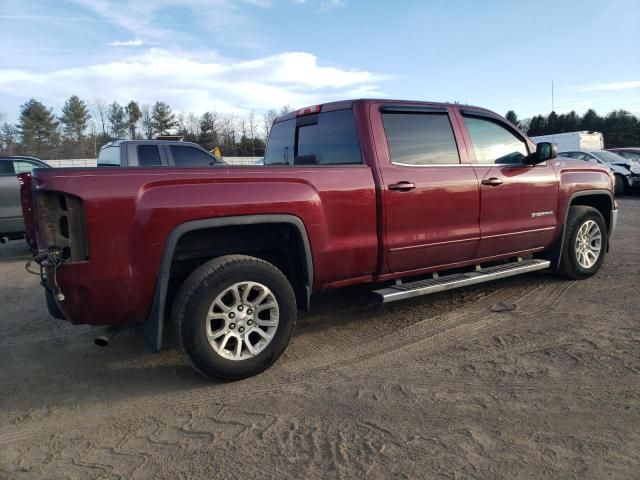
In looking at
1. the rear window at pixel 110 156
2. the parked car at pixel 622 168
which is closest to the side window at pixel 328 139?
the rear window at pixel 110 156

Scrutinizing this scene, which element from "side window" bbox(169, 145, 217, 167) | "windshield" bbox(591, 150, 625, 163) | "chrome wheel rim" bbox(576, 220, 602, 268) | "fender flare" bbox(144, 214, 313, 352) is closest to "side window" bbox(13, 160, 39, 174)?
"side window" bbox(169, 145, 217, 167)

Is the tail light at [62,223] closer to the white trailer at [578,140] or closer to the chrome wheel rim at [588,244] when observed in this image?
the chrome wheel rim at [588,244]

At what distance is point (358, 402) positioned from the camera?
10.1 ft

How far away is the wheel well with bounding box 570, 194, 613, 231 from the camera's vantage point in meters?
6.00

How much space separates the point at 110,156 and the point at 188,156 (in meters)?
1.54

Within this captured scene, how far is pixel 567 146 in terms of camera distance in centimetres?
2539

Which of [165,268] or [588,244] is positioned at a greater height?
[165,268]

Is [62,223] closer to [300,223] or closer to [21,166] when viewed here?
[300,223]

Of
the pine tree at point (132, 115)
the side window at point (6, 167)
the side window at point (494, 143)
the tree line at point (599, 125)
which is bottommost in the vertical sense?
the side window at point (494, 143)

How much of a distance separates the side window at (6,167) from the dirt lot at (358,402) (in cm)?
545

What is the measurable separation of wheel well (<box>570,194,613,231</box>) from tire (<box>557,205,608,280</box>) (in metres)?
0.19

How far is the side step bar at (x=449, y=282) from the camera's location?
4047mm

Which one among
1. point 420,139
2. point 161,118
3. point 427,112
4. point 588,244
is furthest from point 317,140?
point 161,118

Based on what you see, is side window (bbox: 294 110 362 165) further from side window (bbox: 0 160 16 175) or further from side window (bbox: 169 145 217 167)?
side window (bbox: 0 160 16 175)
